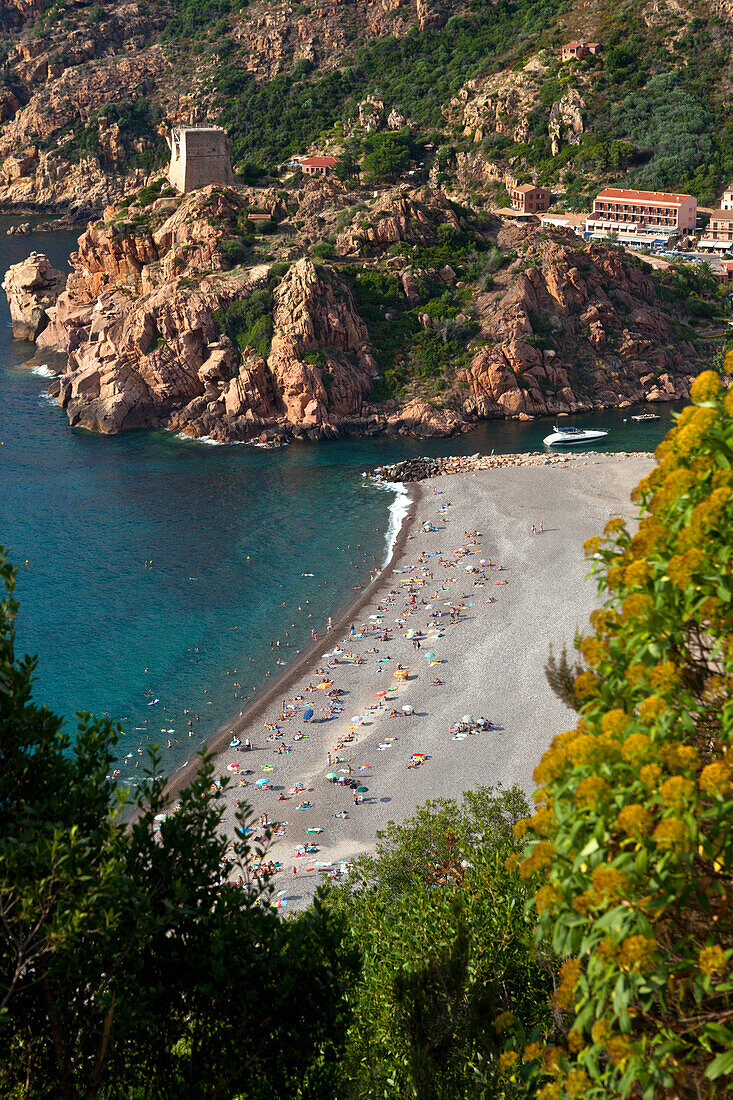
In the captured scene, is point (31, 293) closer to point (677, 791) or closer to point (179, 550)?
point (179, 550)

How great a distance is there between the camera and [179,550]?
50688 millimetres

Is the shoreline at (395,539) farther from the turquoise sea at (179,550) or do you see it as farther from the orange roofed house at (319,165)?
the orange roofed house at (319,165)

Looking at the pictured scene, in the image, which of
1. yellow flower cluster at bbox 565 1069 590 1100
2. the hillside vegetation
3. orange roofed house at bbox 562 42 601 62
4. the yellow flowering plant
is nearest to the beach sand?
yellow flower cluster at bbox 565 1069 590 1100

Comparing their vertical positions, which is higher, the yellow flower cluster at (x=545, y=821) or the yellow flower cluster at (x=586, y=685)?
the yellow flower cluster at (x=586, y=685)

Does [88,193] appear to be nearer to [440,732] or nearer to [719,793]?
[440,732]

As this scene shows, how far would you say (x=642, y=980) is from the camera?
5996mm

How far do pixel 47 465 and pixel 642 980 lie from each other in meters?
61.4

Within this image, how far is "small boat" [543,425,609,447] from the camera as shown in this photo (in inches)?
2564

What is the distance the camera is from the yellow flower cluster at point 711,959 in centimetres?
604

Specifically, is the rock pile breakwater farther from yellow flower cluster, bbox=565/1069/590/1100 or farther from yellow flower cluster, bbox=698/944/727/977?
yellow flower cluster, bbox=698/944/727/977

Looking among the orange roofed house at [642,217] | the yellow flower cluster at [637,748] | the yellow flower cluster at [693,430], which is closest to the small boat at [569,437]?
the orange roofed house at [642,217]

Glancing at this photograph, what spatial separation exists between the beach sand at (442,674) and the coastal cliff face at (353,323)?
1452cm

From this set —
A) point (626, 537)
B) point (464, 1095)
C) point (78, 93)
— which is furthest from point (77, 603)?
point (78, 93)

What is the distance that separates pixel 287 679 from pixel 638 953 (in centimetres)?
3355
